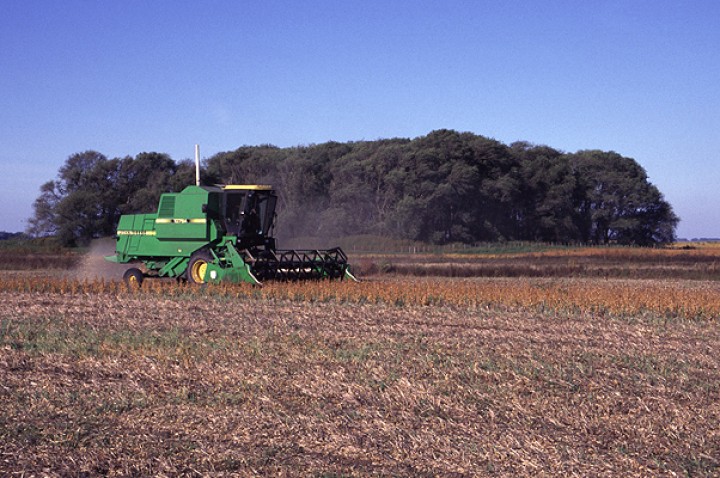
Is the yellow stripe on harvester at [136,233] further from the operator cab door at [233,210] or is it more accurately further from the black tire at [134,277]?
the operator cab door at [233,210]

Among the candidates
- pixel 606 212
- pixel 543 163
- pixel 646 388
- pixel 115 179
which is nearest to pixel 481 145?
pixel 543 163

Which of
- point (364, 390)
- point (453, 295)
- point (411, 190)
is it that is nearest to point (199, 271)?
point (453, 295)

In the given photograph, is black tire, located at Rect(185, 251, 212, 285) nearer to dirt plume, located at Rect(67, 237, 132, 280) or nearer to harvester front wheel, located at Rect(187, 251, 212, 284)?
harvester front wheel, located at Rect(187, 251, 212, 284)

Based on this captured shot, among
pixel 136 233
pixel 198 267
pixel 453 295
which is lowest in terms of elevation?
pixel 453 295

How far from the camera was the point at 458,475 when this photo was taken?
5535 mm

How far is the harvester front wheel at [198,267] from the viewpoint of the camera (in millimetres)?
19531

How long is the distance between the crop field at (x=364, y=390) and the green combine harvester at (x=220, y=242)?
4.41 metres

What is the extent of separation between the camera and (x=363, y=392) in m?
7.75

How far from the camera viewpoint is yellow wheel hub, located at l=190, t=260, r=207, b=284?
1956cm

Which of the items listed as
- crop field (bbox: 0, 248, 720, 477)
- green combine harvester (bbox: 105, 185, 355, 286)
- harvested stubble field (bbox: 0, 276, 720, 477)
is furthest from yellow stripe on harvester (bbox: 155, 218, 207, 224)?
harvested stubble field (bbox: 0, 276, 720, 477)

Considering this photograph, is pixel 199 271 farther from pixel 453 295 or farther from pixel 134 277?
pixel 453 295

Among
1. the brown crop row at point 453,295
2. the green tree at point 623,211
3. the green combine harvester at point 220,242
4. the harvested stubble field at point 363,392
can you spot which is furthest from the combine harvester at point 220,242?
the green tree at point 623,211

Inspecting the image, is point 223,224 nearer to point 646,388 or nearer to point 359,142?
point 646,388

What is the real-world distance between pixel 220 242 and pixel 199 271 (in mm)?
932
